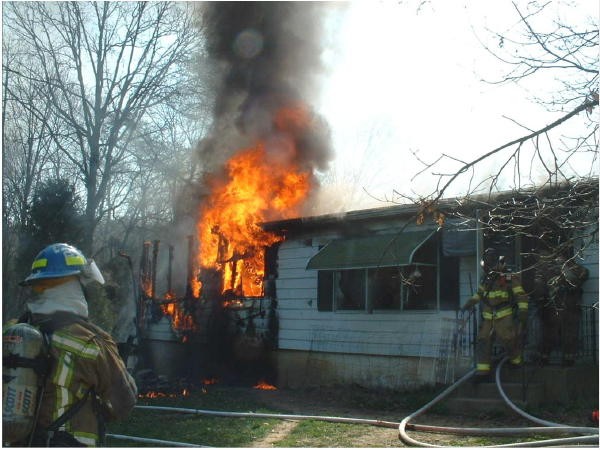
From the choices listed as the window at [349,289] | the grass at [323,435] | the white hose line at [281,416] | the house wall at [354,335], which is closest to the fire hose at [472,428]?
the white hose line at [281,416]

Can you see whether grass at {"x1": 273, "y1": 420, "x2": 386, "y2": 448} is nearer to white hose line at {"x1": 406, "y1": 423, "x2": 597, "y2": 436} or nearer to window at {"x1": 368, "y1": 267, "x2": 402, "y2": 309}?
white hose line at {"x1": 406, "y1": 423, "x2": 597, "y2": 436}

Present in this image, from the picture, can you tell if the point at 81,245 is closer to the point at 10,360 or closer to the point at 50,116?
the point at 50,116

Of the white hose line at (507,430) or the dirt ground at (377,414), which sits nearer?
the white hose line at (507,430)

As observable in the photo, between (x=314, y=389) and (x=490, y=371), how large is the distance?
424cm

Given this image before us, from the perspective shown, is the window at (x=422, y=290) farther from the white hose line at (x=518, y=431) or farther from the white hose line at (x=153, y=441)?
the white hose line at (x=153, y=441)

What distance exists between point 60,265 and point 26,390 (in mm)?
697

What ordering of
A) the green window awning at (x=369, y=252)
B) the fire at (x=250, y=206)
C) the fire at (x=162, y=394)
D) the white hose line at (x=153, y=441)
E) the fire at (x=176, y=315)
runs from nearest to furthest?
the white hose line at (x=153, y=441) → the green window awning at (x=369, y=252) → the fire at (x=162, y=394) → the fire at (x=250, y=206) → the fire at (x=176, y=315)

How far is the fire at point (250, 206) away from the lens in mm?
15469

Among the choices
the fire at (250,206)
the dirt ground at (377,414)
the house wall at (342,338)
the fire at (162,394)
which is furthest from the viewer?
the fire at (250,206)

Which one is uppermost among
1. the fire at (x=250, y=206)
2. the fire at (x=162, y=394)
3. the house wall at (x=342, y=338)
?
the fire at (x=250, y=206)

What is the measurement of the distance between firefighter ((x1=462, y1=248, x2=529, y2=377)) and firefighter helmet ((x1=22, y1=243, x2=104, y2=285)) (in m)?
7.21

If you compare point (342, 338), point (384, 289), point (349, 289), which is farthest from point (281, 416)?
point (349, 289)

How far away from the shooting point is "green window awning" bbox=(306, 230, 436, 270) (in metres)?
11.5

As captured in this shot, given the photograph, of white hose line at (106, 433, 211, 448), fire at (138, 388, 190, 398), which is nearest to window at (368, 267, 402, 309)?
fire at (138, 388, 190, 398)
